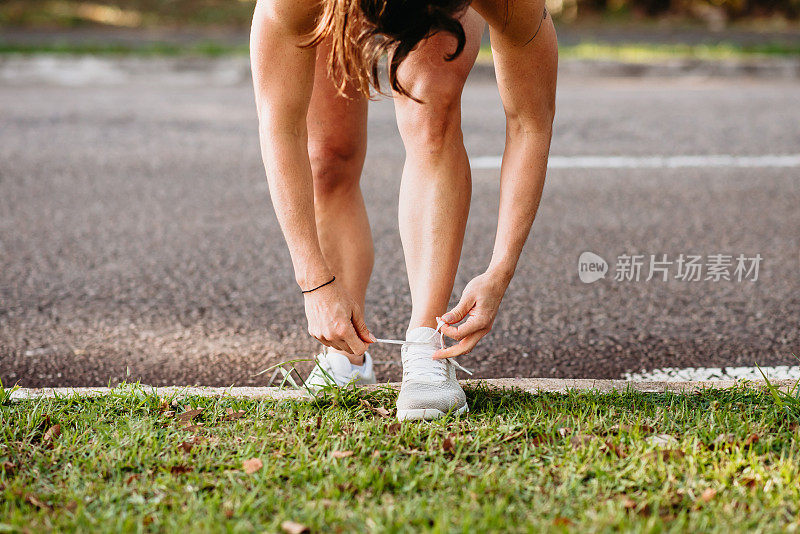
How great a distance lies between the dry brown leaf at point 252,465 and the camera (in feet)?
6.04

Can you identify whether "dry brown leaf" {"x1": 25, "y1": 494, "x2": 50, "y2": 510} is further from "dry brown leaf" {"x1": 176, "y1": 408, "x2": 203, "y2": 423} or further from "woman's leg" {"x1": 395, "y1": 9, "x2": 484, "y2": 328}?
"woman's leg" {"x1": 395, "y1": 9, "x2": 484, "y2": 328}

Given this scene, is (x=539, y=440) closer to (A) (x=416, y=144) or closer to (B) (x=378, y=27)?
(A) (x=416, y=144)

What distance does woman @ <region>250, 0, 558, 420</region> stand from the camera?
184 cm

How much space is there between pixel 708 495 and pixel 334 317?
37.2 inches

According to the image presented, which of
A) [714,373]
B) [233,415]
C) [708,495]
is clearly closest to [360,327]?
[233,415]

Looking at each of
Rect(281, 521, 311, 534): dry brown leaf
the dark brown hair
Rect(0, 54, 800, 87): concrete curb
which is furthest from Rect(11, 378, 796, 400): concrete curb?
Rect(0, 54, 800, 87): concrete curb

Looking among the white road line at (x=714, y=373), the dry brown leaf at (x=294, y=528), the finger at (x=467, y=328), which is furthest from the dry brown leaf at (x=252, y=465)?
the white road line at (x=714, y=373)

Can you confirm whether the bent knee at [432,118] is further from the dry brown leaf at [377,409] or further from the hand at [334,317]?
the dry brown leaf at [377,409]

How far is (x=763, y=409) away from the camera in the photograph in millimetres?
2105

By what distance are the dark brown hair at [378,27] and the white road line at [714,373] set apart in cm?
126

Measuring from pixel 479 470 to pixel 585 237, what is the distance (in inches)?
82.3

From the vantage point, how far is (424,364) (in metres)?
2.16

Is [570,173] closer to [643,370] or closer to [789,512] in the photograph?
[643,370]

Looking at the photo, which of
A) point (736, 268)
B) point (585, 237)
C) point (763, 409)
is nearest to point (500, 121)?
point (585, 237)
